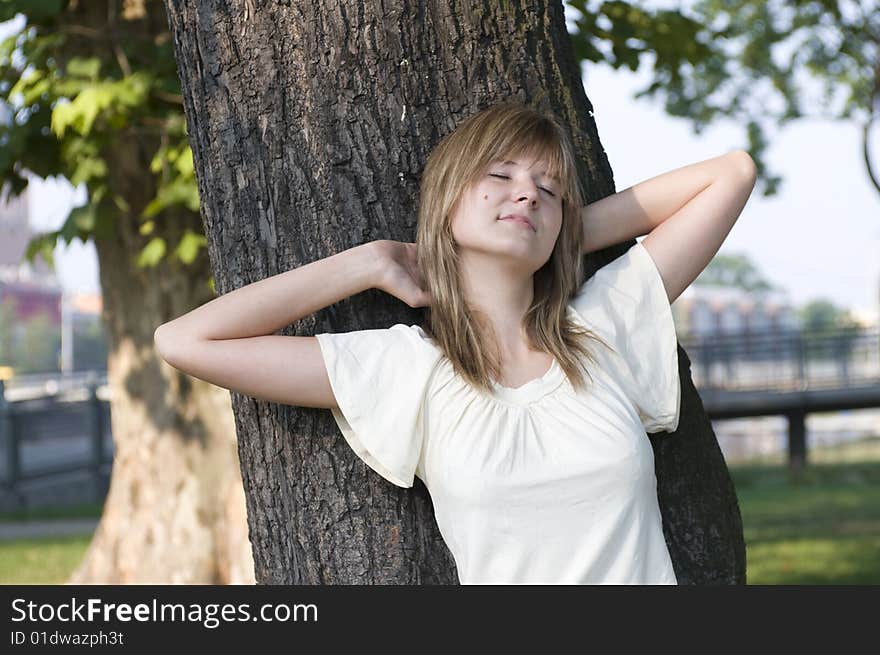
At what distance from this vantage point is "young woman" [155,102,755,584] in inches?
86.4

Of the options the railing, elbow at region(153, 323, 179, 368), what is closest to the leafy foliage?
elbow at region(153, 323, 179, 368)

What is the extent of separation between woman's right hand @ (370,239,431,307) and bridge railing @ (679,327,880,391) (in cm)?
1766

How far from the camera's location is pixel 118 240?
23.6 feet

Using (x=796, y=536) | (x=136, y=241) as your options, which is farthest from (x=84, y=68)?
(x=796, y=536)

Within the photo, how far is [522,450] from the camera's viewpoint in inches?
86.8

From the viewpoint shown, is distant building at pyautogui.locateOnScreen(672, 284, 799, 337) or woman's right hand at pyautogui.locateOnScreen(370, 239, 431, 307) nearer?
woman's right hand at pyautogui.locateOnScreen(370, 239, 431, 307)

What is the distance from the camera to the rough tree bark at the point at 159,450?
23.0 ft

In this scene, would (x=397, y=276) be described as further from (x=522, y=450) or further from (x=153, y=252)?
(x=153, y=252)

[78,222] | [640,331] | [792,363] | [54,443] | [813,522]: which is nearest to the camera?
[640,331]

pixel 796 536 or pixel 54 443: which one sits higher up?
pixel 54 443

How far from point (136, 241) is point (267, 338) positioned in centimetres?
485

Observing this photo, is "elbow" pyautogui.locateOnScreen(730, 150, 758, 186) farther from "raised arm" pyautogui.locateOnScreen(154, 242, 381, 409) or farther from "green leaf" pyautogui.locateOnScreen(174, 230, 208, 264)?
"green leaf" pyautogui.locateOnScreen(174, 230, 208, 264)

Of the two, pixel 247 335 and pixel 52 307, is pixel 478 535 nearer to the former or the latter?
pixel 247 335

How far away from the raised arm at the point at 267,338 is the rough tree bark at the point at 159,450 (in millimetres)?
4579
